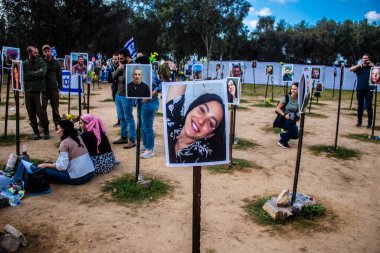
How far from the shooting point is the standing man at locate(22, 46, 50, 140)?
7051 millimetres

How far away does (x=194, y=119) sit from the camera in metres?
2.52

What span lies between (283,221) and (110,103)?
11.8 m

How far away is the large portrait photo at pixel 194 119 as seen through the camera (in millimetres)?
2523

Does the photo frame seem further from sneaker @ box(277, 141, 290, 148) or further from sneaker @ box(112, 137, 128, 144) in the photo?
sneaker @ box(277, 141, 290, 148)

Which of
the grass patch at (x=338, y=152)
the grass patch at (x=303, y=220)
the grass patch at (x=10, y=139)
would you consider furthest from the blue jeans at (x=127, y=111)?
the grass patch at (x=338, y=152)

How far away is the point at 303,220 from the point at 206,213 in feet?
4.04

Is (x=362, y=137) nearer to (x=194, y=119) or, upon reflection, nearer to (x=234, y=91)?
(x=234, y=91)

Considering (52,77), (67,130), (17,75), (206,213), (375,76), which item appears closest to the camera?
(206,213)

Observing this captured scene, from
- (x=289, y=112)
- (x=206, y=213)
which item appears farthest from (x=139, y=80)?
(x=289, y=112)

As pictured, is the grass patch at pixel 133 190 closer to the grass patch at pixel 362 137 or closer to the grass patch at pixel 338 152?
the grass patch at pixel 338 152

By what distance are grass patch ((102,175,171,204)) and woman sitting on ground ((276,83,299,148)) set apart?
3781 mm

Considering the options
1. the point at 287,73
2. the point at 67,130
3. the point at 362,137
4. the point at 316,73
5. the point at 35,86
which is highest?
the point at 316,73

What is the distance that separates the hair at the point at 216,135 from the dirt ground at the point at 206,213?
138cm

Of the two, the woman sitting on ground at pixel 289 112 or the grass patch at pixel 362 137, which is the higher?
the woman sitting on ground at pixel 289 112
